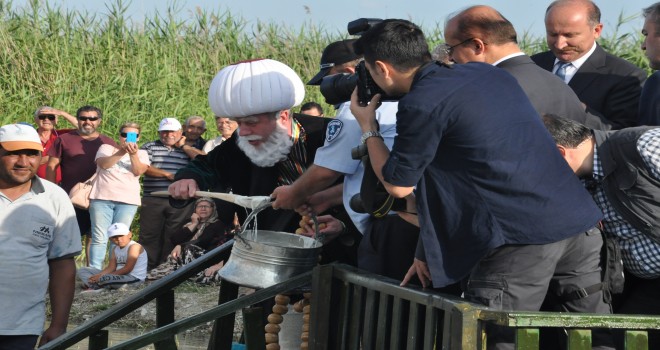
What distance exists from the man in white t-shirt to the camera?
7.34 ft

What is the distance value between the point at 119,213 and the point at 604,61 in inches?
276

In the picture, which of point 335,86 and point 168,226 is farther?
point 168,226

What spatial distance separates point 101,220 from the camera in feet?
36.8

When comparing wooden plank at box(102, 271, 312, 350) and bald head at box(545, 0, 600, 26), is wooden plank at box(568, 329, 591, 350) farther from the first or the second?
bald head at box(545, 0, 600, 26)

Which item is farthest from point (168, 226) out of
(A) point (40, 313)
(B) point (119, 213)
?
(A) point (40, 313)

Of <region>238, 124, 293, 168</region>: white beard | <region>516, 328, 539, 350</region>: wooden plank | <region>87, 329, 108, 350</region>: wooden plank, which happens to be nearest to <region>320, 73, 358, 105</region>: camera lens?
<region>238, 124, 293, 168</region>: white beard

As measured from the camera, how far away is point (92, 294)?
9867mm

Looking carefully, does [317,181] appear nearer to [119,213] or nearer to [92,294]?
[92,294]

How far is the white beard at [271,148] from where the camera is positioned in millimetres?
5547

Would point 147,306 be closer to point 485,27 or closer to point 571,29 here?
point 571,29

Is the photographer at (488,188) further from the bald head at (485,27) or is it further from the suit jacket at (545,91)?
the bald head at (485,27)

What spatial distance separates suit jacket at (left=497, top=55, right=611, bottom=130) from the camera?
4.51 m

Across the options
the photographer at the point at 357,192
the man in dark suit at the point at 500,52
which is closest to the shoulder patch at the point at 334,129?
the photographer at the point at 357,192

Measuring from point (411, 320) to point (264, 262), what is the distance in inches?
38.9
